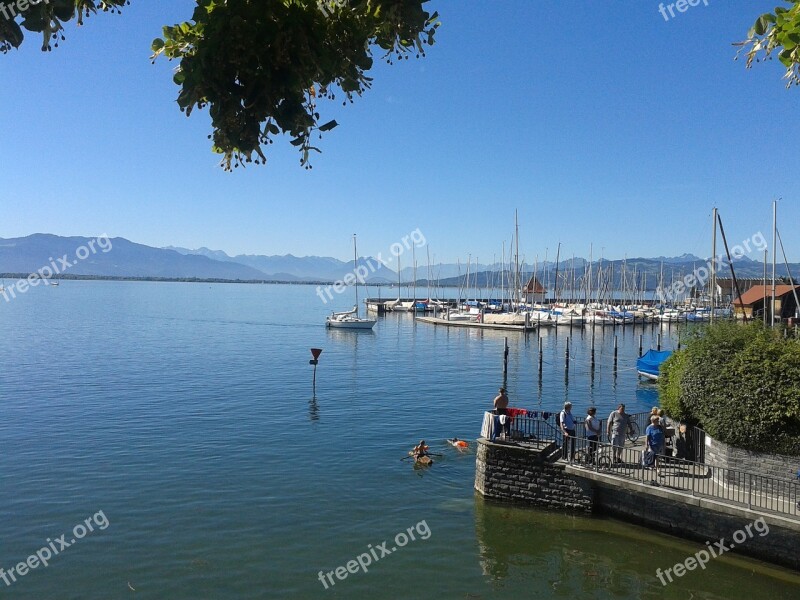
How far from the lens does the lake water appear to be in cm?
1488

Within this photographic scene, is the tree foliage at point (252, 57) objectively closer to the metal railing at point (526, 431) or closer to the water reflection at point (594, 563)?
the water reflection at point (594, 563)

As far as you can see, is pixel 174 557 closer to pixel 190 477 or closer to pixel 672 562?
pixel 190 477

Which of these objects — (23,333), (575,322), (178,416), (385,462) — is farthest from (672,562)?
(575,322)

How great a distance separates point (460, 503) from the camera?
65.0ft

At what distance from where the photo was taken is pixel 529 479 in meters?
19.0

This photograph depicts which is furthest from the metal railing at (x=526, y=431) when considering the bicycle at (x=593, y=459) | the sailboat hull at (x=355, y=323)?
the sailboat hull at (x=355, y=323)

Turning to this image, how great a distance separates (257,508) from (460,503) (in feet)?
20.5

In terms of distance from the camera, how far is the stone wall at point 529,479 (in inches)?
723

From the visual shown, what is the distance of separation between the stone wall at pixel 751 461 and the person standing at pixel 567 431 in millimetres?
3657
